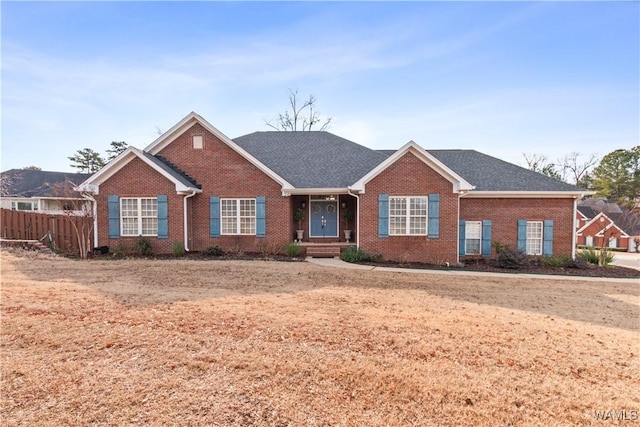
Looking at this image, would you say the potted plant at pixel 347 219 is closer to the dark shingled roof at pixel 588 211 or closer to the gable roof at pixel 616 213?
the gable roof at pixel 616 213

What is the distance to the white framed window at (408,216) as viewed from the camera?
1403cm

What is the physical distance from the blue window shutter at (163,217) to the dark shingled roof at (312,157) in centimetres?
522

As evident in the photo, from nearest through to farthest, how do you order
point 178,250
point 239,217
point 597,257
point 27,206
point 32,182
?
point 178,250 < point 239,217 < point 597,257 < point 27,206 < point 32,182

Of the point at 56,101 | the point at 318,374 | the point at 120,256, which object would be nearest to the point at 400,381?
the point at 318,374

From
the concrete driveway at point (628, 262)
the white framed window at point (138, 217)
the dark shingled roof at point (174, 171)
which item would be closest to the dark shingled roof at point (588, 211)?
the concrete driveway at point (628, 262)

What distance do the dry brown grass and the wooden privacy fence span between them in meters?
7.34

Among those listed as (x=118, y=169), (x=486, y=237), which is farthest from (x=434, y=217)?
(x=118, y=169)

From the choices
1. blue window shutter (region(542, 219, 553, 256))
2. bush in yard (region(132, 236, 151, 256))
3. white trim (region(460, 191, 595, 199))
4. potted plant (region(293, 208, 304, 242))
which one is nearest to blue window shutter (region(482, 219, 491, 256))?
white trim (region(460, 191, 595, 199))

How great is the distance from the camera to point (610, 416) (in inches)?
125

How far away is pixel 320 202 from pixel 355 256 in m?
4.07

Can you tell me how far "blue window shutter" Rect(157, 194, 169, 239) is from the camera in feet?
46.2

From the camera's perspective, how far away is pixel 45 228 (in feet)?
52.0

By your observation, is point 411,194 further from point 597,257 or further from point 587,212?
point 587,212

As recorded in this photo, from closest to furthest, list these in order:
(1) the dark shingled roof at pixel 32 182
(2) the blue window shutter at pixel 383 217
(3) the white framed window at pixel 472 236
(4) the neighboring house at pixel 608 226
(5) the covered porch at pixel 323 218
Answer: (2) the blue window shutter at pixel 383 217, (3) the white framed window at pixel 472 236, (5) the covered porch at pixel 323 218, (1) the dark shingled roof at pixel 32 182, (4) the neighboring house at pixel 608 226
